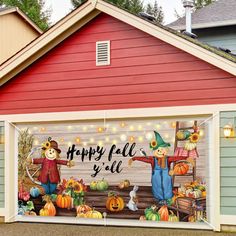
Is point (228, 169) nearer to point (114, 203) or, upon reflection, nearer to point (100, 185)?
point (114, 203)

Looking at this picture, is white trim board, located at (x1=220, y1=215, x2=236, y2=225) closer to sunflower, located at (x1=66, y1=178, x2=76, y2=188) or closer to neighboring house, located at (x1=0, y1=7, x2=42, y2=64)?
sunflower, located at (x1=66, y1=178, x2=76, y2=188)

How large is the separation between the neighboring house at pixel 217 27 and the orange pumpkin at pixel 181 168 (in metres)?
7.09

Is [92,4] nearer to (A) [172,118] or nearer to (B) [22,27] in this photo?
(A) [172,118]

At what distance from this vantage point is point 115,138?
43.3ft

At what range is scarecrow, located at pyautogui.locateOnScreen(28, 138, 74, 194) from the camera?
1370cm

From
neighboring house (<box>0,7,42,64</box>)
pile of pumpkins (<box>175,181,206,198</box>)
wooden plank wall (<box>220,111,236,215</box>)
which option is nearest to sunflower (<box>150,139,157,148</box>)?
pile of pumpkins (<box>175,181,206,198</box>)

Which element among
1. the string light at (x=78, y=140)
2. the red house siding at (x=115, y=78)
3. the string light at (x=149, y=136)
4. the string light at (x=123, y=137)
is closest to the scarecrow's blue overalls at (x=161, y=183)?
the string light at (x=149, y=136)

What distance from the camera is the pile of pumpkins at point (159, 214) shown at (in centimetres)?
1257

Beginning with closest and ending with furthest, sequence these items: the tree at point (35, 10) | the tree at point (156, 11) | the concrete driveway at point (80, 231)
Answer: the concrete driveway at point (80, 231) → the tree at point (35, 10) → the tree at point (156, 11)

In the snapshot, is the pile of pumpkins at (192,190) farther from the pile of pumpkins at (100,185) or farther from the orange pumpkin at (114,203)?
the pile of pumpkins at (100,185)

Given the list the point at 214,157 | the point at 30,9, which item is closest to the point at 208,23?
the point at 214,157

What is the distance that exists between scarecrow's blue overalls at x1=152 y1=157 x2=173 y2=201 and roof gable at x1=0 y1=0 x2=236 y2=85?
2.59 metres

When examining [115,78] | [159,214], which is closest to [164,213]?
[159,214]

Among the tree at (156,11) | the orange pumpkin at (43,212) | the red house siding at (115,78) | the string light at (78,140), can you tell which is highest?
the tree at (156,11)
